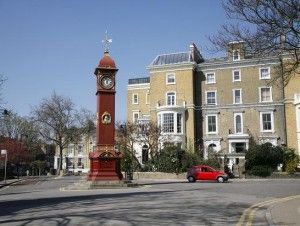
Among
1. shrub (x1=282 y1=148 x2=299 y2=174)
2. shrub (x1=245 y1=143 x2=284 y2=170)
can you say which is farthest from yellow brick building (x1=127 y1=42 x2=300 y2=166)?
shrub (x1=245 y1=143 x2=284 y2=170)

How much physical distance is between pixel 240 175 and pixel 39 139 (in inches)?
1800

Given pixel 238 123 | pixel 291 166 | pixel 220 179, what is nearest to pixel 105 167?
pixel 220 179

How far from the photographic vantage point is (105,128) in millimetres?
30125

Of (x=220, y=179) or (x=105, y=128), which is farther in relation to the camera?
(x=220, y=179)

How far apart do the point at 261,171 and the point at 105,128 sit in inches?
883

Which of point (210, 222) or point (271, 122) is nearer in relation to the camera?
point (210, 222)

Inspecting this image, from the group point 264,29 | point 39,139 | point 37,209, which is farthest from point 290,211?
point 39,139

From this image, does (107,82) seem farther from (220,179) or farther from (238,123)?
(238,123)

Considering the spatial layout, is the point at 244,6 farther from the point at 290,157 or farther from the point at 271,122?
the point at 271,122

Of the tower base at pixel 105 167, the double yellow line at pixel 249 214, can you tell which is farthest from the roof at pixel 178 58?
the double yellow line at pixel 249 214

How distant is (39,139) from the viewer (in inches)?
3199

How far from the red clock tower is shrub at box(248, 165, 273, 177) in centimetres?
2126

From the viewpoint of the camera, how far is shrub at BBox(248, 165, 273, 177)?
45.5 m

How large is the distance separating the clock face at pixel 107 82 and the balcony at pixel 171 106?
29404mm
